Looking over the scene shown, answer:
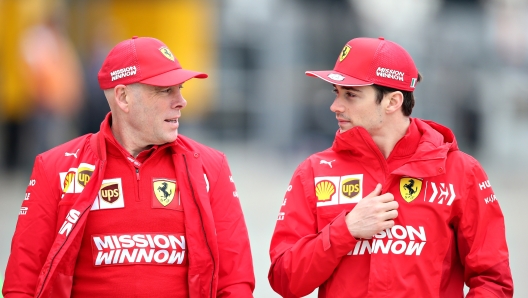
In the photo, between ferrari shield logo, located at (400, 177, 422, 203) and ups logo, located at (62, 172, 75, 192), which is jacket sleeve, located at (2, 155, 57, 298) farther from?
ferrari shield logo, located at (400, 177, 422, 203)

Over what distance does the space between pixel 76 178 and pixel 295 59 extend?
13.8 metres

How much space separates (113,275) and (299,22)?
13969mm

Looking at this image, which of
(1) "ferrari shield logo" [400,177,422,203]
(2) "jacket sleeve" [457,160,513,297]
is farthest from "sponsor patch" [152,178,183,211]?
(2) "jacket sleeve" [457,160,513,297]

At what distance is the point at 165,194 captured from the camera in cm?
434

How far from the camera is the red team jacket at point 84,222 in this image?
4.20 meters

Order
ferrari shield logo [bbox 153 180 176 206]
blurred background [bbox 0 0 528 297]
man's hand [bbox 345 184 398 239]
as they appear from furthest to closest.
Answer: blurred background [bbox 0 0 528 297]
ferrari shield logo [bbox 153 180 176 206]
man's hand [bbox 345 184 398 239]

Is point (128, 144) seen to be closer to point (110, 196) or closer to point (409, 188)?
point (110, 196)

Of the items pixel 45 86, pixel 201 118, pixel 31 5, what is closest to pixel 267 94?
pixel 201 118

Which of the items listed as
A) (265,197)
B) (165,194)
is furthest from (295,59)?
(165,194)

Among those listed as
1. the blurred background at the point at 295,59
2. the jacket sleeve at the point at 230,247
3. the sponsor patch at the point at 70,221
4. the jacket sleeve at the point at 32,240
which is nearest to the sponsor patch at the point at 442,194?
the jacket sleeve at the point at 230,247

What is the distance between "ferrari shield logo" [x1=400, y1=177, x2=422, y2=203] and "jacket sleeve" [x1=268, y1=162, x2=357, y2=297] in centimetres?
31

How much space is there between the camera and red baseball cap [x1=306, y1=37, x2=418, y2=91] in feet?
14.3

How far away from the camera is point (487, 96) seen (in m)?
17.2

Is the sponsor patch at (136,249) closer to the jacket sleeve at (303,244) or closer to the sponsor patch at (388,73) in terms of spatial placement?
the jacket sleeve at (303,244)
